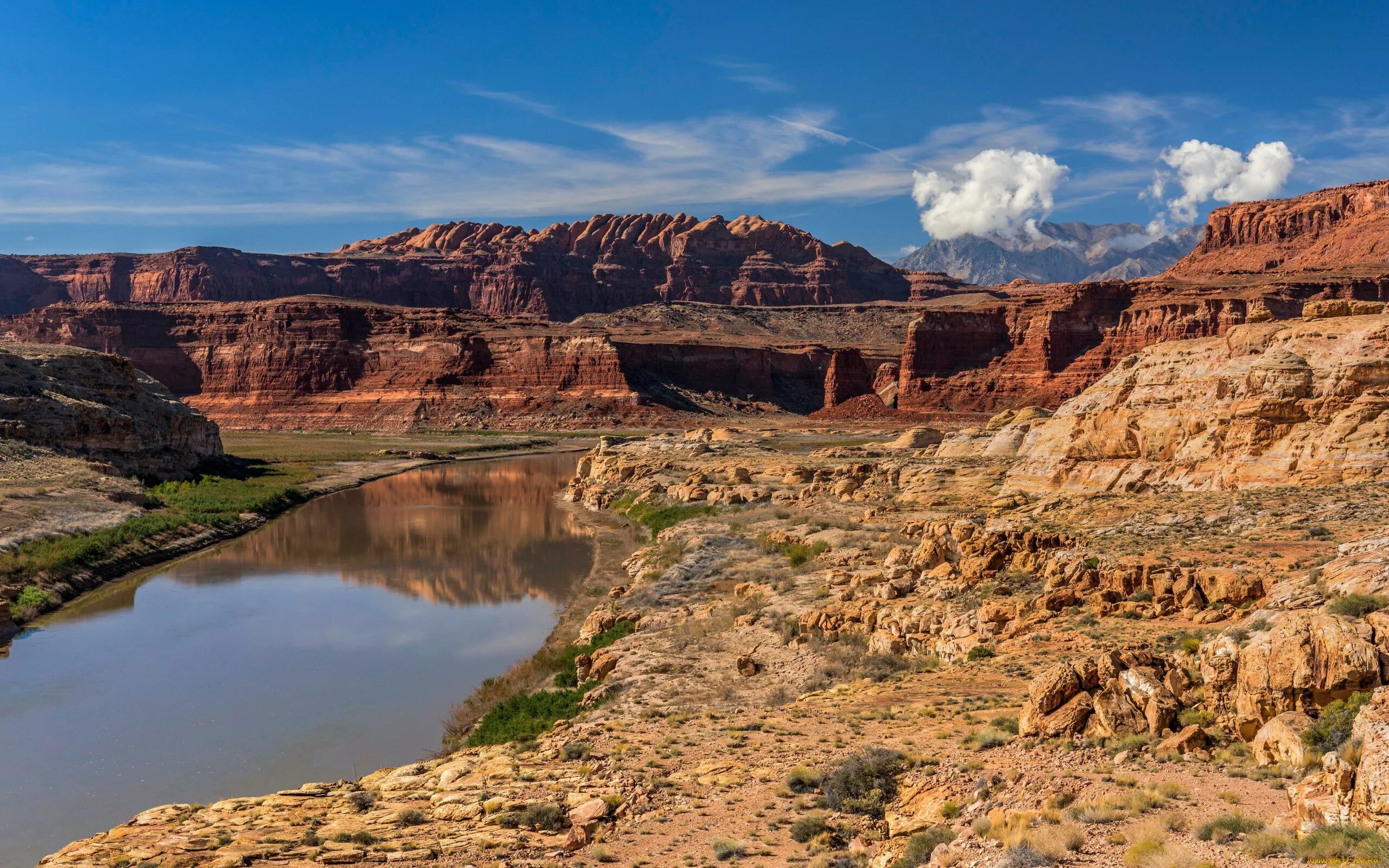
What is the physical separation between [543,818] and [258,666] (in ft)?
48.5

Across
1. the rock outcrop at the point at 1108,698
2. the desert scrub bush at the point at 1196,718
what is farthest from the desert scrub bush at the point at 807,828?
the desert scrub bush at the point at 1196,718

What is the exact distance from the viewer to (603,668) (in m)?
19.2

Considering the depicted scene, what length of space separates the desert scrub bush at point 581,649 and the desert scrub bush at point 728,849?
10.6 m

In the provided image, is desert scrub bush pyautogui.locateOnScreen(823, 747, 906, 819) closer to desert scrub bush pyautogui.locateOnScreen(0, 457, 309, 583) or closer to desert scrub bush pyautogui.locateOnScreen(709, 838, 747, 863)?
desert scrub bush pyautogui.locateOnScreen(709, 838, 747, 863)

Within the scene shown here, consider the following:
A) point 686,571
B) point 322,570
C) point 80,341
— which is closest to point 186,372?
point 80,341

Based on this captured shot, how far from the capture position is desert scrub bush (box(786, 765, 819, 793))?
10867 millimetres

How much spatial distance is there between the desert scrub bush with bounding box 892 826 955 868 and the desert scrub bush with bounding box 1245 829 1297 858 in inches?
95.0

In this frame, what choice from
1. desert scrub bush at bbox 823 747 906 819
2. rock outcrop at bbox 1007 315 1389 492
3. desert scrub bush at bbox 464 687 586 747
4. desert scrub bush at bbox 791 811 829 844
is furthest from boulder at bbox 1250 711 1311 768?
rock outcrop at bbox 1007 315 1389 492

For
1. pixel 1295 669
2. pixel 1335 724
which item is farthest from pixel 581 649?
pixel 1335 724

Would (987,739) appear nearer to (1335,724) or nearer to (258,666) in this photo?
(1335,724)

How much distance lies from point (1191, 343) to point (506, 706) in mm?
20916

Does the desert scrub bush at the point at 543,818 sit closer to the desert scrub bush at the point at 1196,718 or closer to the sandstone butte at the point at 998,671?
the sandstone butte at the point at 998,671

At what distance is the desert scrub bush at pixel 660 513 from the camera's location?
39.7m

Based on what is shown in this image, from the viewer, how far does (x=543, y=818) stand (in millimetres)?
10648
